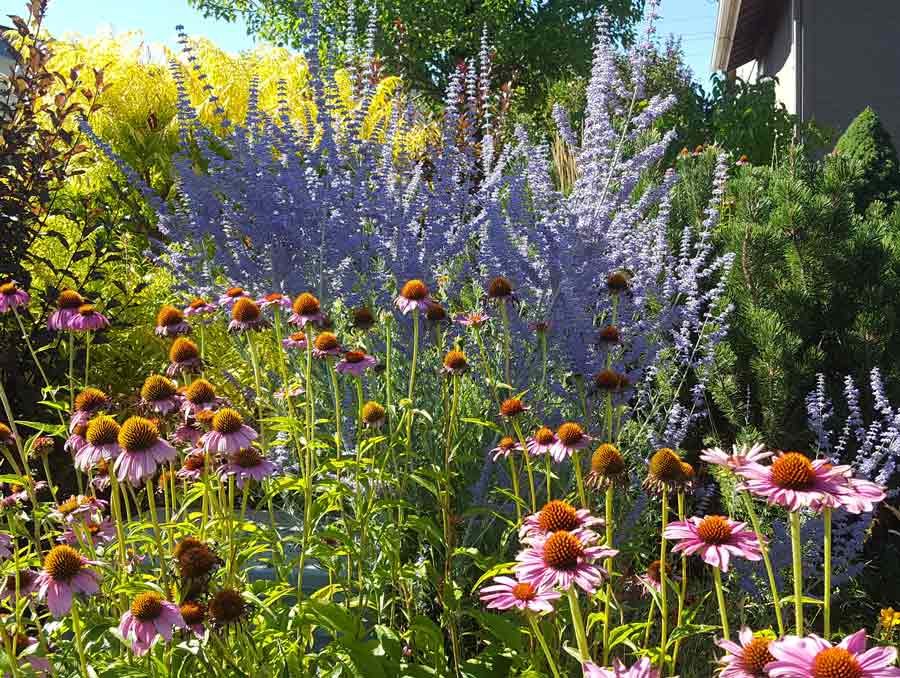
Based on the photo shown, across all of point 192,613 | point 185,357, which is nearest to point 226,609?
point 192,613

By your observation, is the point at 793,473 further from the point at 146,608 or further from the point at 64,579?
the point at 64,579

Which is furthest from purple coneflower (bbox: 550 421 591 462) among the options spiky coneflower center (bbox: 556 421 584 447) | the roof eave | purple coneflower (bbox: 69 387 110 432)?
the roof eave

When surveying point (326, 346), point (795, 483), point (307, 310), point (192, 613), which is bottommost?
point (192, 613)

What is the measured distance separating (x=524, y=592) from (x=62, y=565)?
32.3 inches

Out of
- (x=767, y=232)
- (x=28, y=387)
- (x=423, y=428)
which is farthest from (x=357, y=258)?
(x=767, y=232)

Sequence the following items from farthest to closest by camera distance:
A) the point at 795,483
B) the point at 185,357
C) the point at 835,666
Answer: the point at 185,357
the point at 795,483
the point at 835,666

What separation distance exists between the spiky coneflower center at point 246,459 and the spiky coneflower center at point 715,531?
3.03ft

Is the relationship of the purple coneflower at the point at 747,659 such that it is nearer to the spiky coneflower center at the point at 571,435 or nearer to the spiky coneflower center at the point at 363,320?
the spiky coneflower center at the point at 571,435

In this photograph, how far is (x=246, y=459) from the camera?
5.70ft

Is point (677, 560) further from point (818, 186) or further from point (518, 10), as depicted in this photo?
point (518, 10)

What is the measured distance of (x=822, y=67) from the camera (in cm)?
1088

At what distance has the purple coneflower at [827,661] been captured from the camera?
985 mm

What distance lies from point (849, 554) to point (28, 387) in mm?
3234

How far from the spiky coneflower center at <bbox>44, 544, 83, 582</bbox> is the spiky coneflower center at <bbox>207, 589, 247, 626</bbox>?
0.26m
